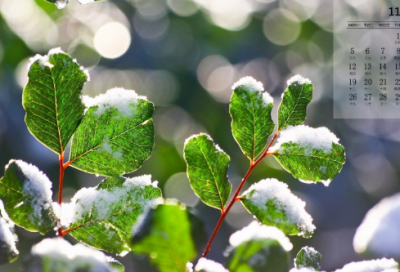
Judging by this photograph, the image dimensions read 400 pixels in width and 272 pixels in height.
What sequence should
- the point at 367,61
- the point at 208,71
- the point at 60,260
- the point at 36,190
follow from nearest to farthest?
the point at 60,260 < the point at 36,190 < the point at 208,71 < the point at 367,61

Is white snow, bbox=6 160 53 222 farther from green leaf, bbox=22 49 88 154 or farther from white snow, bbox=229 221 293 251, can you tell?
white snow, bbox=229 221 293 251

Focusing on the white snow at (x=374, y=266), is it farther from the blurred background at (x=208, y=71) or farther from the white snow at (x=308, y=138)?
the blurred background at (x=208, y=71)

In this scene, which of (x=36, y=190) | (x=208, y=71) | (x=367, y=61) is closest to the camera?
(x=36, y=190)

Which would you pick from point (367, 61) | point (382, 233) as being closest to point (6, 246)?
point (382, 233)

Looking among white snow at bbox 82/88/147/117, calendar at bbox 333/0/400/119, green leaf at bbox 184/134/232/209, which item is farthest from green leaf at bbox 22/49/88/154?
calendar at bbox 333/0/400/119

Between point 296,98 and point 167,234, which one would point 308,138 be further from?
point 167,234

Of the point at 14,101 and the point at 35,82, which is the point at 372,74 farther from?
the point at 35,82

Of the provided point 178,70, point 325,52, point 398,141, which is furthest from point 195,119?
point 398,141
